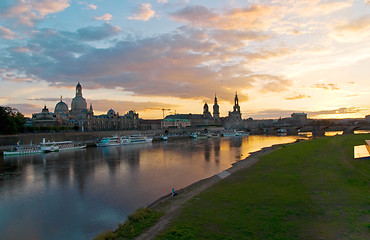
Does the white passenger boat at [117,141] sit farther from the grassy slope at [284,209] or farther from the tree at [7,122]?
the grassy slope at [284,209]

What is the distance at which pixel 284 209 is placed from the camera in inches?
430

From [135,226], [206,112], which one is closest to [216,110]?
[206,112]

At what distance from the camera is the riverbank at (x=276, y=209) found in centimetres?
884

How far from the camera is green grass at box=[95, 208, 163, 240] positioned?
32.8ft

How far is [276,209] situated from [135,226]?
19.2 feet

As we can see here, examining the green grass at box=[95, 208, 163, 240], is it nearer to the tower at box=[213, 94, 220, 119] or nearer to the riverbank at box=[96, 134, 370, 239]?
the riverbank at box=[96, 134, 370, 239]

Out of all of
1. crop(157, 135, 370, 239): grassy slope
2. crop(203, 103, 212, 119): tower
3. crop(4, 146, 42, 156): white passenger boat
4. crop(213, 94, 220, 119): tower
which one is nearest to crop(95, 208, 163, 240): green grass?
crop(157, 135, 370, 239): grassy slope

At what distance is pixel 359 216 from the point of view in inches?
376

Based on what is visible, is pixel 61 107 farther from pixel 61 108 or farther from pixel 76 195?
pixel 76 195

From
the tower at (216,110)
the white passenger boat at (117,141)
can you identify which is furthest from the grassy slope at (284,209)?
the tower at (216,110)

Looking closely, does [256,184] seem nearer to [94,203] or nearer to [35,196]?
[94,203]

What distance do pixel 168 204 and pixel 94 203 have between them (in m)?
5.89

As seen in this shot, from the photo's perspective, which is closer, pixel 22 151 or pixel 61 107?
pixel 22 151

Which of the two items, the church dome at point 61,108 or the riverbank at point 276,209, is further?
the church dome at point 61,108
